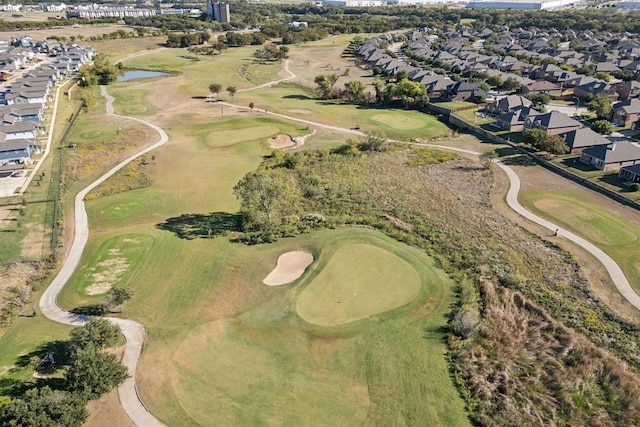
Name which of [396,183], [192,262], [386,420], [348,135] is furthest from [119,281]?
[348,135]

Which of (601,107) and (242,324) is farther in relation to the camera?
(601,107)

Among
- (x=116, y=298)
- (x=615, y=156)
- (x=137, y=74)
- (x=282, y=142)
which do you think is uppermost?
(x=137, y=74)

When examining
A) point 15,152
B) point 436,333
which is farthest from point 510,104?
point 15,152

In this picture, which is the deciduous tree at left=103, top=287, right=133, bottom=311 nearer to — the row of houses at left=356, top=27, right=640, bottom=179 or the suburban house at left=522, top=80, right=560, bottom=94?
the row of houses at left=356, top=27, right=640, bottom=179

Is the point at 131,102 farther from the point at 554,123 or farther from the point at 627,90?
the point at 627,90

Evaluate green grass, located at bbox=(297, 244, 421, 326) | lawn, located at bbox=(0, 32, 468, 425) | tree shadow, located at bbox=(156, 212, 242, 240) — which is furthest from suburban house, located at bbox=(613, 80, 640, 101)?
tree shadow, located at bbox=(156, 212, 242, 240)

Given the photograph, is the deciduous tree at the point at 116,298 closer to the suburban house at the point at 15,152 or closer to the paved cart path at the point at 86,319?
the paved cart path at the point at 86,319

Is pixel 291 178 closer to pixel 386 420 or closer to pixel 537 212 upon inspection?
pixel 537 212
